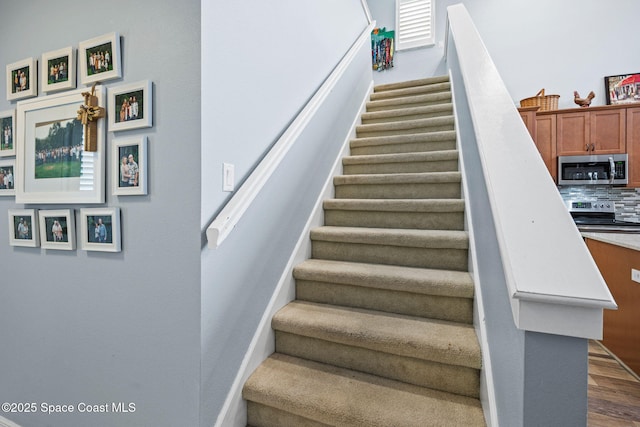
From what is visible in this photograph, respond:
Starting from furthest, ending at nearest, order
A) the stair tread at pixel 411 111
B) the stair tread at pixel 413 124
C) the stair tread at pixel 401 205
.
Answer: the stair tread at pixel 411 111 < the stair tread at pixel 413 124 < the stair tread at pixel 401 205

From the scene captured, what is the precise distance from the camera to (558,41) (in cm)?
398

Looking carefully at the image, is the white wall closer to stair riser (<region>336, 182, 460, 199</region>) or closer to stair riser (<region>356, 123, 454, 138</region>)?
stair riser (<region>356, 123, 454, 138</region>)

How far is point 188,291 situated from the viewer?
1.15 metres

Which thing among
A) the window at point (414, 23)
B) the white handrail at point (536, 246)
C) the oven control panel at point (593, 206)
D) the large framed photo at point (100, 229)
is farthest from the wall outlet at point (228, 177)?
the window at point (414, 23)

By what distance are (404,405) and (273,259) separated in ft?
2.81

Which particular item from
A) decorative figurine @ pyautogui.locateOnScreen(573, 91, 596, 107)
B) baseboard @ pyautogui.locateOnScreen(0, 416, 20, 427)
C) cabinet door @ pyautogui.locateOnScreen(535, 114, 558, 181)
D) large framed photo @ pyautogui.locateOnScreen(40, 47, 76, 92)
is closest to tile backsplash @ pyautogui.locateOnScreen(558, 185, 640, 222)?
cabinet door @ pyautogui.locateOnScreen(535, 114, 558, 181)

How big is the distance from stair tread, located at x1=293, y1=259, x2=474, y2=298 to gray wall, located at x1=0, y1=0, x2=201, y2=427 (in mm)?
721

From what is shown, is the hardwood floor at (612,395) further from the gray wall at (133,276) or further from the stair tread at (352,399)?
the gray wall at (133,276)

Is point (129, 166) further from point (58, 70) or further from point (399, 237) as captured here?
point (399, 237)

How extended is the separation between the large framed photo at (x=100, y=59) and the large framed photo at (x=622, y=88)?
506cm

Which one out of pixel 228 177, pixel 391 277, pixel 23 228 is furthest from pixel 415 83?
pixel 23 228

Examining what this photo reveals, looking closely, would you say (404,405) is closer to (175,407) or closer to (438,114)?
(175,407)

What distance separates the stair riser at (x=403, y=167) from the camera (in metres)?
2.21

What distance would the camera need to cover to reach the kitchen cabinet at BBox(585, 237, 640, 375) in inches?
78.6
